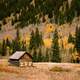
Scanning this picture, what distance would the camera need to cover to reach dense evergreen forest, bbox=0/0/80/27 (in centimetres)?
16620

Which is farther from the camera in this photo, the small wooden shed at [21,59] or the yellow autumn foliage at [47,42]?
the yellow autumn foliage at [47,42]

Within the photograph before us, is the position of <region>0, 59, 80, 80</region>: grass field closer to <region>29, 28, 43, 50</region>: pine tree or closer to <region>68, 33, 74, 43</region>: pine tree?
<region>68, 33, 74, 43</region>: pine tree

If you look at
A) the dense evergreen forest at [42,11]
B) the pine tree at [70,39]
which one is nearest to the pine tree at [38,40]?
the pine tree at [70,39]

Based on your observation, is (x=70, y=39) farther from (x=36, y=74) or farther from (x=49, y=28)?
(x=36, y=74)

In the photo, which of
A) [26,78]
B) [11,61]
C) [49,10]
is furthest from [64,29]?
[26,78]

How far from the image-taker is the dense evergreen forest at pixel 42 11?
545ft

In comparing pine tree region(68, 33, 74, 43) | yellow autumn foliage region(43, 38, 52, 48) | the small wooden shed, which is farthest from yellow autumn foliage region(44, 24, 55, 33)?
the small wooden shed

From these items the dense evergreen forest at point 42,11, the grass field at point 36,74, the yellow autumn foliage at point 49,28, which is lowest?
the grass field at point 36,74

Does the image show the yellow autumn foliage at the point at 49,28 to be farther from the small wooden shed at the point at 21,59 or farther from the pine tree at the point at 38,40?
the small wooden shed at the point at 21,59

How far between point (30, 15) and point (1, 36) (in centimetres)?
2326

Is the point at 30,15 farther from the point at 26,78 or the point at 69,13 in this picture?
the point at 26,78

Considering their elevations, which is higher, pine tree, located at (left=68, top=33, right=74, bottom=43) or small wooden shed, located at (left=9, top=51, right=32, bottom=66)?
pine tree, located at (left=68, top=33, right=74, bottom=43)

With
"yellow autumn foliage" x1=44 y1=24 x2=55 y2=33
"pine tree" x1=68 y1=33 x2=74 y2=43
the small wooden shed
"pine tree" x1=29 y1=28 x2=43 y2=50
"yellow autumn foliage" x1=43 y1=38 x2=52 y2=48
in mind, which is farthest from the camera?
"yellow autumn foliage" x1=44 y1=24 x2=55 y2=33

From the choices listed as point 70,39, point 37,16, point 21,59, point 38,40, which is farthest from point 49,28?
point 21,59
